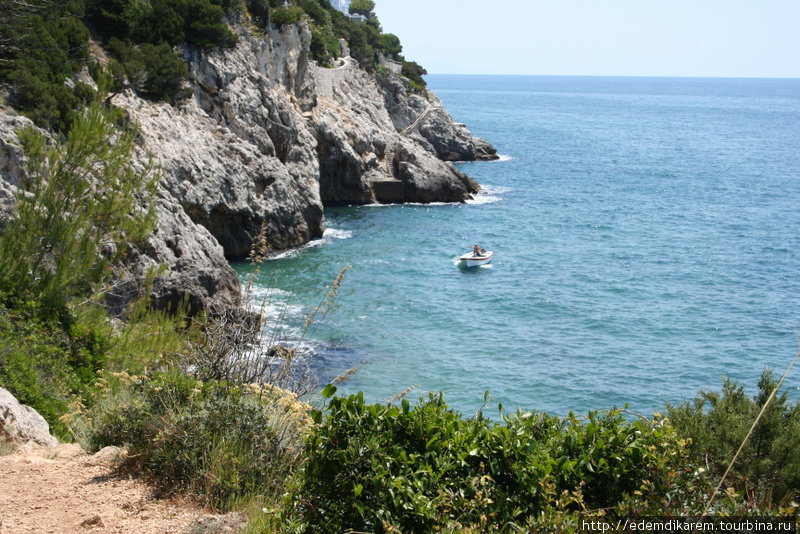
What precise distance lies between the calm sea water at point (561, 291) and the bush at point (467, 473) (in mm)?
3409

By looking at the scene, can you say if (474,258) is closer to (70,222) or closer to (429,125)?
(70,222)

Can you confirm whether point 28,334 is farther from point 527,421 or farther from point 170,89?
A: point 170,89

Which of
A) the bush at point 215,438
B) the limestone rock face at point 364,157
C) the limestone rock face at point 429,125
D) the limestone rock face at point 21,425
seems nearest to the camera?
the bush at point 215,438

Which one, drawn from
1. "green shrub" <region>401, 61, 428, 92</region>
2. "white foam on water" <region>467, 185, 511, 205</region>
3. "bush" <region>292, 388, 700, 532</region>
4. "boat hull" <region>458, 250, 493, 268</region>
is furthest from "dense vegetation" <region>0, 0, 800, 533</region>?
"green shrub" <region>401, 61, 428, 92</region>

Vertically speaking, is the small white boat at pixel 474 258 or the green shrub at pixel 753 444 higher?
the green shrub at pixel 753 444

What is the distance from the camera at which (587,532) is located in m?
4.41

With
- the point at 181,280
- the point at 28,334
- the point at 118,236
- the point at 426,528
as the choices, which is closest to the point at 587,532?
the point at 426,528

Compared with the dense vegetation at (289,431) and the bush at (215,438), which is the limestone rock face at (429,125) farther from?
Result: the bush at (215,438)

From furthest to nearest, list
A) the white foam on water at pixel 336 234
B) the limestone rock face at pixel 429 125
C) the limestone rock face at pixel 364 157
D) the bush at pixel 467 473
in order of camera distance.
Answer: the limestone rock face at pixel 429 125, the limestone rock face at pixel 364 157, the white foam on water at pixel 336 234, the bush at pixel 467 473

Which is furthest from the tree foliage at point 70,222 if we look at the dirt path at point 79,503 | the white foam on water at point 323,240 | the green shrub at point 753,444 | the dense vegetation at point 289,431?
the white foam on water at point 323,240

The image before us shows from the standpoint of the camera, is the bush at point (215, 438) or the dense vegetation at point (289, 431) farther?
the bush at point (215, 438)

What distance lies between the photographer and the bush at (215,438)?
6027 millimetres

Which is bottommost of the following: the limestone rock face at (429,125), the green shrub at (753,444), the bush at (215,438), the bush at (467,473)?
the green shrub at (753,444)

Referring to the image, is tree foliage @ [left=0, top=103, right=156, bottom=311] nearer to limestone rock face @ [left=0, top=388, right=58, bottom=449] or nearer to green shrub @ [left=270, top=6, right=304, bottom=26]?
limestone rock face @ [left=0, top=388, right=58, bottom=449]
